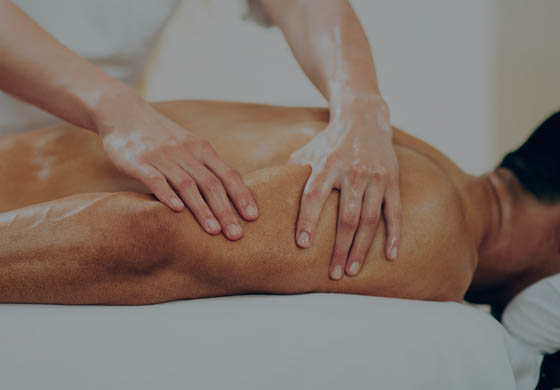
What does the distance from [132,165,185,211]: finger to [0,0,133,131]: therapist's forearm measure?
15 centimetres

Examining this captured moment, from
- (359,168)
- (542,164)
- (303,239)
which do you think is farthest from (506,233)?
(303,239)

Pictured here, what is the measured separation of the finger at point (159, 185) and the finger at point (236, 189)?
0.07 m

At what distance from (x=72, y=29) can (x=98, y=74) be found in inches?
18.4

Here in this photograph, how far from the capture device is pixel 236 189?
2.46 ft

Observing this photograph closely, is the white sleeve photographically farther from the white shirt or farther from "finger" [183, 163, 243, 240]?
"finger" [183, 163, 243, 240]

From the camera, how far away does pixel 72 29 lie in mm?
1282

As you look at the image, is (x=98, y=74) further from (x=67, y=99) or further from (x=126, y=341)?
(x=126, y=341)

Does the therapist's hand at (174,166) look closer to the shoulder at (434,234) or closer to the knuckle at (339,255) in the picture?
the knuckle at (339,255)

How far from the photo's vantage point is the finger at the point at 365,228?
782 millimetres

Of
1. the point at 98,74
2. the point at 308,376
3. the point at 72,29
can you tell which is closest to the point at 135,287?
the point at 308,376

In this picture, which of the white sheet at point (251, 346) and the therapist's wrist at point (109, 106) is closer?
the white sheet at point (251, 346)

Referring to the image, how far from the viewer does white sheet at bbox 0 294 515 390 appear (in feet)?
1.89

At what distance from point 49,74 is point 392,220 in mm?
584

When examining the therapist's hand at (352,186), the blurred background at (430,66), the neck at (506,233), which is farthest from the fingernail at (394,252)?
the blurred background at (430,66)
